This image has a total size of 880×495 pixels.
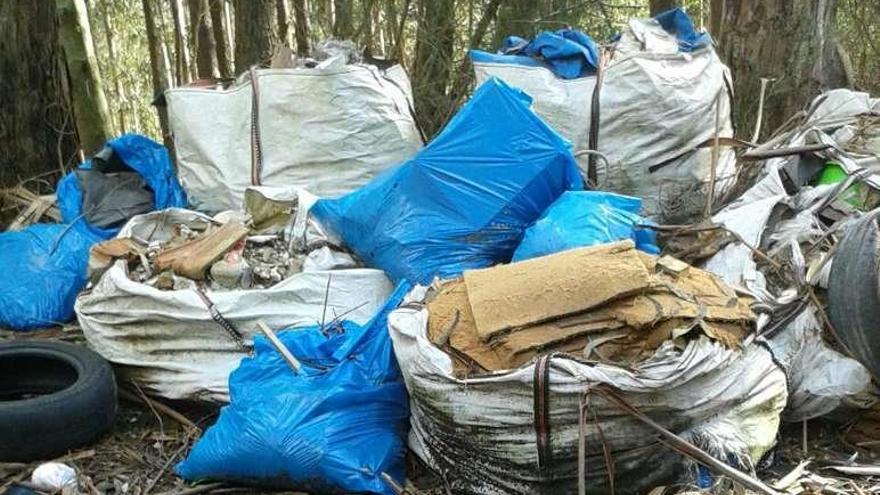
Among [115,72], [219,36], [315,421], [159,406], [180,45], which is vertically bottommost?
[115,72]

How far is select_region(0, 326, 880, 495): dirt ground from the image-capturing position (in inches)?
113

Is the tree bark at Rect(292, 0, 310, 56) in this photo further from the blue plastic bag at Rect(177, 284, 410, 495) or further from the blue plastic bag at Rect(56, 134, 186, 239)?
the blue plastic bag at Rect(177, 284, 410, 495)

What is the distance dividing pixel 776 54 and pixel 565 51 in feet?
5.11


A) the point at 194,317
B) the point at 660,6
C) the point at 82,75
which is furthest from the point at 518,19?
the point at 194,317

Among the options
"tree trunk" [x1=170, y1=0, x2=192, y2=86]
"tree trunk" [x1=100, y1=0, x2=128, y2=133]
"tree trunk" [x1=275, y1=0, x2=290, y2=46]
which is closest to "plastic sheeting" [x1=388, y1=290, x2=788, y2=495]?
"tree trunk" [x1=275, y1=0, x2=290, y2=46]

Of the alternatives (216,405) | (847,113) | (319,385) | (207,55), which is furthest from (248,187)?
(207,55)

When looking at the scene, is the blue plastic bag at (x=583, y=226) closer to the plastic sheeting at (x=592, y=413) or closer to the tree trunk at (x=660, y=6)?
the plastic sheeting at (x=592, y=413)

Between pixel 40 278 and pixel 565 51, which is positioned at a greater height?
pixel 565 51

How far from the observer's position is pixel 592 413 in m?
2.59

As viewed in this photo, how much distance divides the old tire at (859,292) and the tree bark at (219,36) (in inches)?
242

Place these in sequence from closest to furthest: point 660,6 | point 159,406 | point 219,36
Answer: point 159,406
point 660,6
point 219,36

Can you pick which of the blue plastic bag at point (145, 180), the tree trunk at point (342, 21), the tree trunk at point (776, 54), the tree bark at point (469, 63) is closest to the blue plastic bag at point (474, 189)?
the blue plastic bag at point (145, 180)

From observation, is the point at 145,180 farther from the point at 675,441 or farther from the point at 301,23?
the point at 301,23

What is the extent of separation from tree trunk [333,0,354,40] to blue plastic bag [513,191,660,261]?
153 inches
